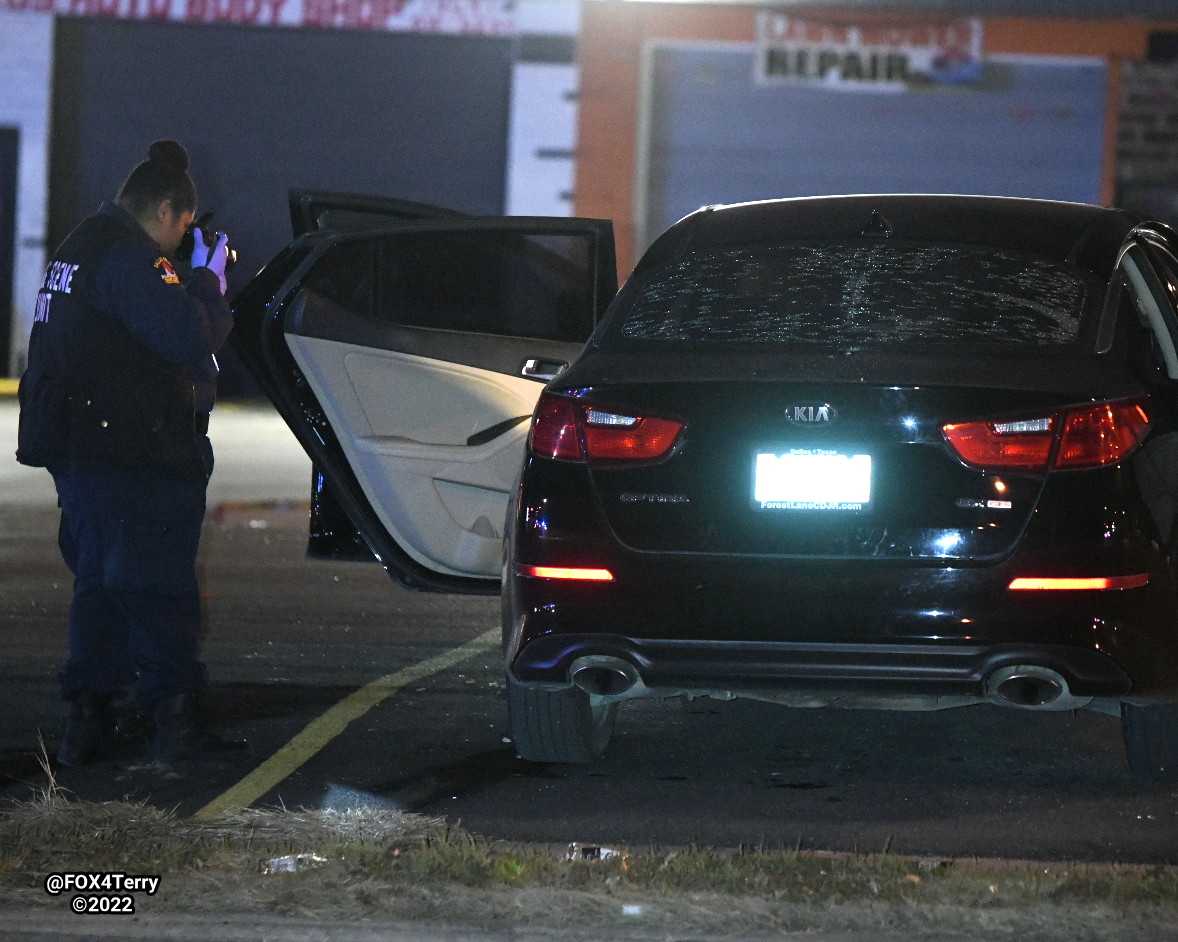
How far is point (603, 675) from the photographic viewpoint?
4.80 meters

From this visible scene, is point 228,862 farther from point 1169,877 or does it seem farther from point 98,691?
point 1169,877

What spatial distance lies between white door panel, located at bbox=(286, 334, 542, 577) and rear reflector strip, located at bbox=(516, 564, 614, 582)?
141 cm

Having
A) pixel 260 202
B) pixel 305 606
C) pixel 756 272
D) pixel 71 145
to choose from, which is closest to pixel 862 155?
pixel 260 202

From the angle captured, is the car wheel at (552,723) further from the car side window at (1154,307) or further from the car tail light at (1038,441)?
the car side window at (1154,307)

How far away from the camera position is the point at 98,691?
5.41m

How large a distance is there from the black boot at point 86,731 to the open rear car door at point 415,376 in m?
1.15

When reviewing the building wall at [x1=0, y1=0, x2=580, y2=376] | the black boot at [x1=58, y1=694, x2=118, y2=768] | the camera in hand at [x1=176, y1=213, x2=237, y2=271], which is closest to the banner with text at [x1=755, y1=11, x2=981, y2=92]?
the building wall at [x1=0, y1=0, x2=580, y2=376]

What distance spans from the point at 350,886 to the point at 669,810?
1.07 meters

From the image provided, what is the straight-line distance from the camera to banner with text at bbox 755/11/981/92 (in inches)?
686

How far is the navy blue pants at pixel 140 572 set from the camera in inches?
205

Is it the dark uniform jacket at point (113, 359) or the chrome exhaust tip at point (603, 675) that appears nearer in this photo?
the chrome exhaust tip at point (603, 675)

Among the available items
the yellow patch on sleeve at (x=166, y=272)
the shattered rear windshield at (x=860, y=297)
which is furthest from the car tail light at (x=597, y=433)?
the yellow patch on sleeve at (x=166, y=272)

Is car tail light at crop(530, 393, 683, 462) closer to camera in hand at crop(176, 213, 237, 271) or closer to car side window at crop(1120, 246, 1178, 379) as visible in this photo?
camera in hand at crop(176, 213, 237, 271)

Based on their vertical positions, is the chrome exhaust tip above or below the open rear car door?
below
